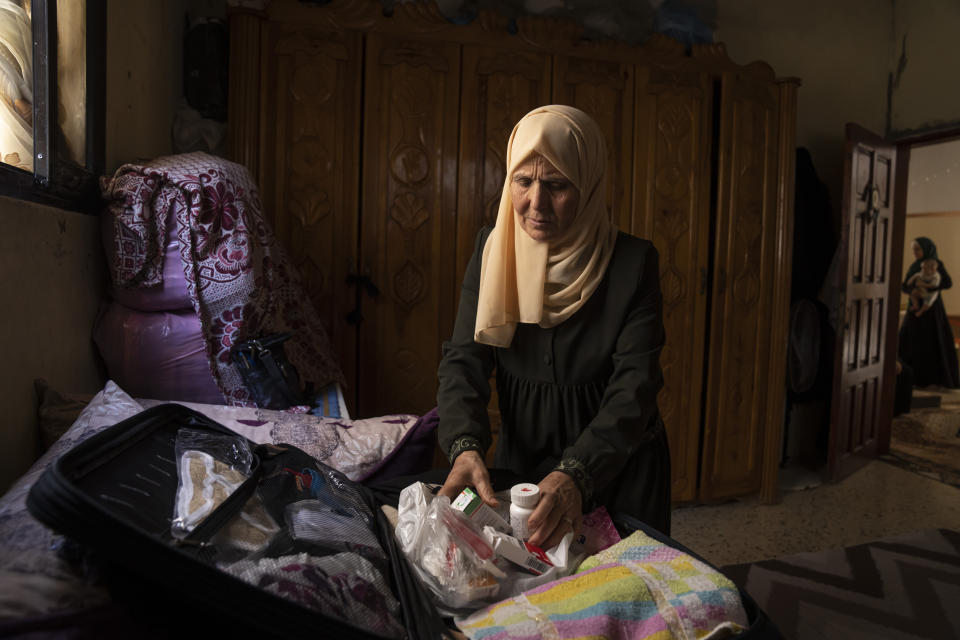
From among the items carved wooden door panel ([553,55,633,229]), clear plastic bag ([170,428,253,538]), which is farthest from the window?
carved wooden door panel ([553,55,633,229])

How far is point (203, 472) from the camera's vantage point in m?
0.68

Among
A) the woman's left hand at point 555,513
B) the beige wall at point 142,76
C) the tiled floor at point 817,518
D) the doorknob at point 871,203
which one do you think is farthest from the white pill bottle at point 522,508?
the doorknob at point 871,203

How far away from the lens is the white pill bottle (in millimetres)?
787

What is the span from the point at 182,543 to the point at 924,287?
8111 mm

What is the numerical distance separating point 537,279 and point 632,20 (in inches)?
89.7

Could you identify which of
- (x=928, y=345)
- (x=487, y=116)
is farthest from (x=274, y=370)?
(x=928, y=345)

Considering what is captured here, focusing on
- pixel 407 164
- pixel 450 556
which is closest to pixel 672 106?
pixel 407 164

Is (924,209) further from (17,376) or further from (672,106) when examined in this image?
(17,376)

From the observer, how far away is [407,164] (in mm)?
2480

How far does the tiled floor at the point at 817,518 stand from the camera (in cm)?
267

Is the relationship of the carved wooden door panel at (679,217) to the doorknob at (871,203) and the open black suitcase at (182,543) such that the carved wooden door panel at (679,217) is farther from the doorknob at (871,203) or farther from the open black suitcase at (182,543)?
the open black suitcase at (182,543)

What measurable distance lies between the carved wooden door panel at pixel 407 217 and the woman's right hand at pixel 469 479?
64.3 inches

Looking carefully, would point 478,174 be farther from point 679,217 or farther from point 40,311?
point 40,311

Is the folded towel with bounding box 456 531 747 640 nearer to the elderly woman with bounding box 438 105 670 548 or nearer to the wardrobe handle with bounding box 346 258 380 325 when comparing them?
the elderly woman with bounding box 438 105 670 548
